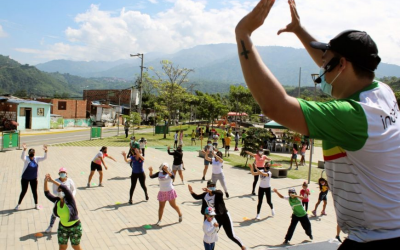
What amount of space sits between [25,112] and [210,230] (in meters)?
37.2

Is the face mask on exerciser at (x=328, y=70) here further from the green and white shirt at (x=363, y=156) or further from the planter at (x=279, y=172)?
the planter at (x=279, y=172)

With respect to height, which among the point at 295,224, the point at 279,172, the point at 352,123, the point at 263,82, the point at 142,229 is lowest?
the point at 142,229

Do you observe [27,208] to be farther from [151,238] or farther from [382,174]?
[382,174]

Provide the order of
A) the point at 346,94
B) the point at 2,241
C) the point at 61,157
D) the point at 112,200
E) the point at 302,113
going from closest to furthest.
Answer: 1. the point at 302,113
2. the point at 346,94
3. the point at 2,241
4. the point at 112,200
5. the point at 61,157

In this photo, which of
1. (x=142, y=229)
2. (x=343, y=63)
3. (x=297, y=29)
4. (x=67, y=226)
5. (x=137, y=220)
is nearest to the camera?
(x=343, y=63)

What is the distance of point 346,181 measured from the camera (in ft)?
4.78

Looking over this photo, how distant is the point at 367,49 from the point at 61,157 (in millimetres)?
22486

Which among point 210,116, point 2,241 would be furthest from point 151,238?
point 210,116

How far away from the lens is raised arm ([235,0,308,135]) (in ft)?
4.17

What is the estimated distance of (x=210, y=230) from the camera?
21.8 ft

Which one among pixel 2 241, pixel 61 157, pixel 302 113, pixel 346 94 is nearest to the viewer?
pixel 302 113

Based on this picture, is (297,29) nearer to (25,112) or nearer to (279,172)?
(279,172)

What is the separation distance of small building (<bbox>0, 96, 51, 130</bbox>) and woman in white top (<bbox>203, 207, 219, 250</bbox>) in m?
35.5

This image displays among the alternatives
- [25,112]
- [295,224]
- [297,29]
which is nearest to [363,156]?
[297,29]
